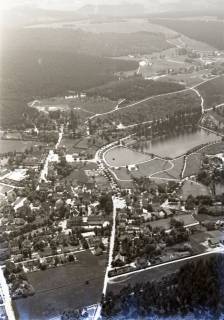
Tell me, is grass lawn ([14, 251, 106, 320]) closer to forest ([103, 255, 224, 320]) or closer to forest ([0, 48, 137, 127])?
forest ([103, 255, 224, 320])

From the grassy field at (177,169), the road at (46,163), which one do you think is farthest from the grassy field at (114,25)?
the grassy field at (177,169)

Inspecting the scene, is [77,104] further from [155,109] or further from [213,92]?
[213,92]

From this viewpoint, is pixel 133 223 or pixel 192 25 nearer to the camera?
pixel 133 223

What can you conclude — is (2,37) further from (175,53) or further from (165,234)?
(165,234)

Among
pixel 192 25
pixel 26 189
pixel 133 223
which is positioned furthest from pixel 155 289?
pixel 192 25

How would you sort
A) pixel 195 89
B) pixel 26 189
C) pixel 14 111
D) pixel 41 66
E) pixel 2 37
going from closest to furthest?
1. pixel 26 189
2. pixel 14 111
3. pixel 195 89
4. pixel 41 66
5. pixel 2 37

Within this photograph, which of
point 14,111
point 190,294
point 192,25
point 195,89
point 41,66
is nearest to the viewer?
point 190,294
